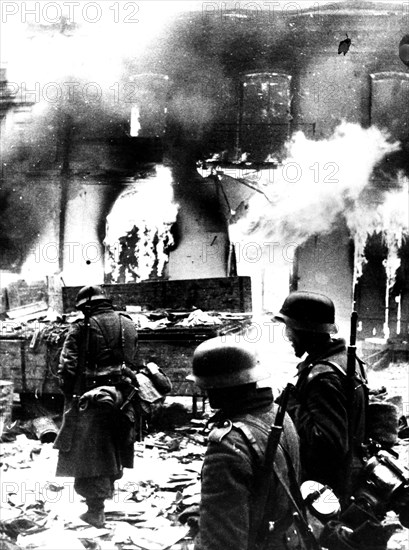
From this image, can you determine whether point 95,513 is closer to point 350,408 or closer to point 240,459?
point 350,408

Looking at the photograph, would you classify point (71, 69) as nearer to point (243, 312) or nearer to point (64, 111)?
point (64, 111)

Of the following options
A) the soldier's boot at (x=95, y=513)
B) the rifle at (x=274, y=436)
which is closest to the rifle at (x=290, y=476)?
the rifle at (x=274, y=436)

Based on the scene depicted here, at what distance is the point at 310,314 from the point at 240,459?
5.95 feet

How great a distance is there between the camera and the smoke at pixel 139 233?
18922 mm

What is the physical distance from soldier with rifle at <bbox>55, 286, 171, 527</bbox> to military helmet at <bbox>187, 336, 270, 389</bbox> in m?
3.58

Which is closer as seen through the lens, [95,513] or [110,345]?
[95,513]

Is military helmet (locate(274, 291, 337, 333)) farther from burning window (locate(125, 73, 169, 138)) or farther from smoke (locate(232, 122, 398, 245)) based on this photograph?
burning window (locate(125, 73, 169, 138))

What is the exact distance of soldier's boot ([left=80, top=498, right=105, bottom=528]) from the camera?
19.7 ft

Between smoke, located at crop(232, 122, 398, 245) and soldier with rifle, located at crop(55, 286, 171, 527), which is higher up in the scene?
smoke, located at crop(232, 122, 398, 245)

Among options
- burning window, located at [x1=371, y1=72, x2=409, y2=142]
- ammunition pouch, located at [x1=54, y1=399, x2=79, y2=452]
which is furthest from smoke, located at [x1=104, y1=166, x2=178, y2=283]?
ammunition pouch, located at [x1=54, y1=399, x2=79, y2=452]

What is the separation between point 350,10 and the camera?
1970cm

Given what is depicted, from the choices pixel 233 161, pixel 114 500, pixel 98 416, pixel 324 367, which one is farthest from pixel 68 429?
pixel 233 161

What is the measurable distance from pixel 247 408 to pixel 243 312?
990cm

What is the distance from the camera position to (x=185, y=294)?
13070 millimetres
